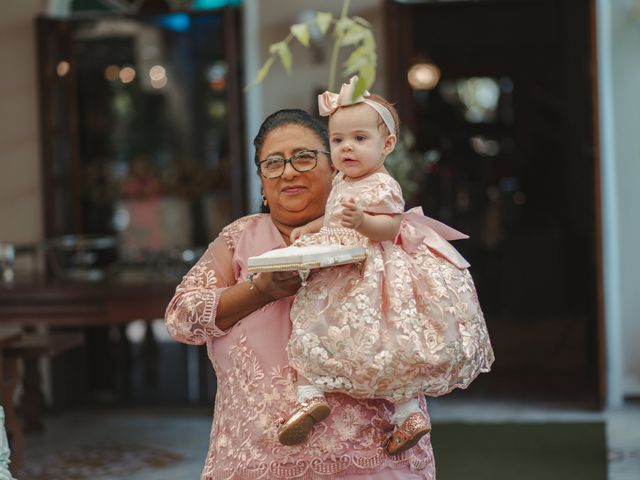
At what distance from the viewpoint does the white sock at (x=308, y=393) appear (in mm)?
2932

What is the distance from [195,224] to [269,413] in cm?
637

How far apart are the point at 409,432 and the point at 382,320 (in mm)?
294

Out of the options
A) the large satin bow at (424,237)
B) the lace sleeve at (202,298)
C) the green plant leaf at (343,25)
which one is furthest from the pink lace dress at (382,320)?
the green plant leaf at (343,25)

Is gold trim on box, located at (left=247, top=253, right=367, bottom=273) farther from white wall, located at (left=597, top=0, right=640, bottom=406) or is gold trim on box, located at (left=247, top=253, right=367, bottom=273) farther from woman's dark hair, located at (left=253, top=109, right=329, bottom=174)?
white wall, located at (left=597, top=0, right=640, bottom=406)

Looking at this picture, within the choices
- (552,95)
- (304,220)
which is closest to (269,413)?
(304,220)

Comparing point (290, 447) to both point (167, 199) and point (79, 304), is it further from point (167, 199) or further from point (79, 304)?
point (167, 199)

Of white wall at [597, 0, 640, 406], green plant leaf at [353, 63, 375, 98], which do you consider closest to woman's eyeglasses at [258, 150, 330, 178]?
green plant leaf at [353, 63, 375, 98]

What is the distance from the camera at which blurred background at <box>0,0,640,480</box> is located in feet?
23.4

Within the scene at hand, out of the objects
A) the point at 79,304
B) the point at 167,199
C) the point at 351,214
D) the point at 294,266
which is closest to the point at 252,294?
the point at 294,266

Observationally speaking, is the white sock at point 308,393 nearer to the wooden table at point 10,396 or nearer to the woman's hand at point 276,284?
the woman's hand at point 276,284

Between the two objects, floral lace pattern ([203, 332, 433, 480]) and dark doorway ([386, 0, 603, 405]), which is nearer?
floral lace pattern ([203, 332, 433, 480])

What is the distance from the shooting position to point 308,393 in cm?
293

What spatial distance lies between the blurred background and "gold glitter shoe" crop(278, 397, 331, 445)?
304 centimetres

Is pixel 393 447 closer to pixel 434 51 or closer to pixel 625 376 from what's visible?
pixel 625 376
